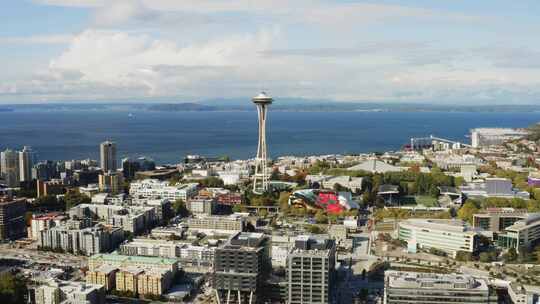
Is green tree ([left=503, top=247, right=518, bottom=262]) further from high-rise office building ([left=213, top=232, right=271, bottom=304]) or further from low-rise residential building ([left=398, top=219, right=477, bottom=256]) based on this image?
high-rise office building ([left=213, top=232, right=271, bottom=304])

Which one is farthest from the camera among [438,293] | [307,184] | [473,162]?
[473,162]

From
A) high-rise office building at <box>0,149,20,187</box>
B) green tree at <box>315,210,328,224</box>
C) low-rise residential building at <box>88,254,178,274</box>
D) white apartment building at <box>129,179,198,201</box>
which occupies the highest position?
high-rise office building at <box>0,149,20,187</box>

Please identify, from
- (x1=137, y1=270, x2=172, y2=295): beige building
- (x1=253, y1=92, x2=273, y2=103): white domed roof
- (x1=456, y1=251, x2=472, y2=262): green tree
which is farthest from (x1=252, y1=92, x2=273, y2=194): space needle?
(x1=137, y1=270, x2=172, y2=295): beige building

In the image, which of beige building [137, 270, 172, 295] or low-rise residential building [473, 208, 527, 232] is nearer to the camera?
beige building [137, 270, 172, 295]

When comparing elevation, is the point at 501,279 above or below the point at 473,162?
below

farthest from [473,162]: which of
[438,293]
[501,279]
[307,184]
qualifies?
[438,293]

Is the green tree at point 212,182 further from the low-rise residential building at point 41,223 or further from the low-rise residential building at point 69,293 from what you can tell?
the low-rise residential building at point 69,293

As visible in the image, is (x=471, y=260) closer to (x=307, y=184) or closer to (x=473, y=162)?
(x=307, y=184)
